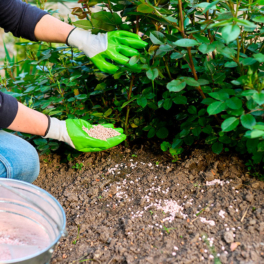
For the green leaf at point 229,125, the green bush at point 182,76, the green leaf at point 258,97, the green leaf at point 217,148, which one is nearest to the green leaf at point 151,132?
the green bush at point 182,76

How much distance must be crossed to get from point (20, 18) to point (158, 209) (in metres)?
1.33

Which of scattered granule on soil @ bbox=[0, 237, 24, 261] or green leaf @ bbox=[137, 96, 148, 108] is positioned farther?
green leaf @ bbox=[137, 96, 148, 108]

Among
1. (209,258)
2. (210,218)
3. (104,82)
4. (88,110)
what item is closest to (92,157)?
(88,110)

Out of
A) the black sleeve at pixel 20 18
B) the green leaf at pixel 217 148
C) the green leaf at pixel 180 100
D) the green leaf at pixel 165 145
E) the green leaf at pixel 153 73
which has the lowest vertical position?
the green leaf at pixel 165 145

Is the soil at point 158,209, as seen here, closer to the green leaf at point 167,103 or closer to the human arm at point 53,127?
the human arm at point 53,127

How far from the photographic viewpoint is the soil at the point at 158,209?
1.10m

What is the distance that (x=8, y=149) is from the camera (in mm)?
1486

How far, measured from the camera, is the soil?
1.10 meters

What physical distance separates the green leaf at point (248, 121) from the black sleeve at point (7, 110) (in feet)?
3.56

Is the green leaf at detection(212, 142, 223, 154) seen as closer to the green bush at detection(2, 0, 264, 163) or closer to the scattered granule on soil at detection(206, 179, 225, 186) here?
the green bush at detection(2, 0, 264, 163)

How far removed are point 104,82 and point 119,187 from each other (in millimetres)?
624

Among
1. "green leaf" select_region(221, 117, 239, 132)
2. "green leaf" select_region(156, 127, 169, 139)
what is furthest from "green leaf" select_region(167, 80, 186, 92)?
"green leaf" select_region(156, 127, 169, 139)

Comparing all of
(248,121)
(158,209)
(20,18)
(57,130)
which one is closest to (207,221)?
(158,209)

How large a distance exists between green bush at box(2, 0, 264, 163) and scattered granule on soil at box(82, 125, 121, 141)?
4.2 inches
